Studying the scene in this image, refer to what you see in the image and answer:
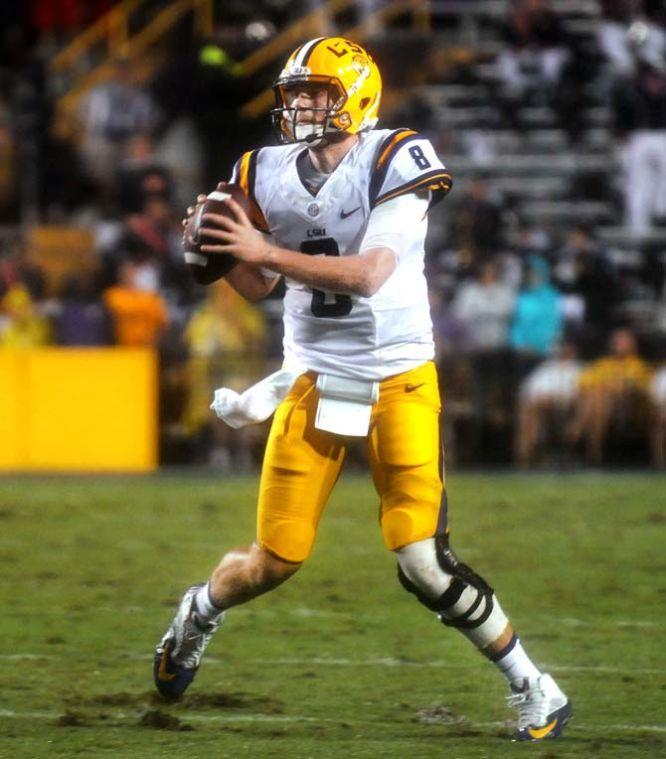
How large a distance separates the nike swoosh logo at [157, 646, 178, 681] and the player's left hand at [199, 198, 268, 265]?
1.19m

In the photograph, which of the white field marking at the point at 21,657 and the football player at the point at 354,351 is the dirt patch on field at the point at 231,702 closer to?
the football player at the point at 354,351

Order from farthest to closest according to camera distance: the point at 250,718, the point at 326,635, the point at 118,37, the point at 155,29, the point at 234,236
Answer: the point at 118,37
the point at 155,29
the point at 326,635
the point at 250,718
the point at 234,236

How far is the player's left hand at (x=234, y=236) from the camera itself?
4516 millimetres

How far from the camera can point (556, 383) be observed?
1189cm

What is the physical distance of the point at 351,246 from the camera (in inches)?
191

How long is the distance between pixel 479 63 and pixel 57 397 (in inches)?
241

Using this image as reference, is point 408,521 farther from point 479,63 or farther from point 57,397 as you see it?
point 479,63

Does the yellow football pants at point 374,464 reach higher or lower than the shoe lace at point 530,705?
higher

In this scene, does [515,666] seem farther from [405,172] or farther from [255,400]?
[405,172]

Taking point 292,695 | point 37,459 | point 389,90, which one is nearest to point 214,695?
point 292,695

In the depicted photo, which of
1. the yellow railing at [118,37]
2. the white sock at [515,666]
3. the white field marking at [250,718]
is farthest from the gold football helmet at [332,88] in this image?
the yellow railing at [118,37]

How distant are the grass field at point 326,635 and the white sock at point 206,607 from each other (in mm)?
260

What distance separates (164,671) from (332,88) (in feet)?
5.54

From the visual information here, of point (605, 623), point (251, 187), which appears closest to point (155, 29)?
point (605, 623)
